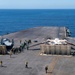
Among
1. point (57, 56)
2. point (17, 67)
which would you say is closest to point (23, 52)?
point (57, 56)

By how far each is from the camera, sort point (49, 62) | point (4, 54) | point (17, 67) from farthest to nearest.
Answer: point (4, 54), point (49, 62), point (17, 67)

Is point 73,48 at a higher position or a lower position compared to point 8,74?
higher

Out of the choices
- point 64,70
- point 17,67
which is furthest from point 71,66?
point 17,67

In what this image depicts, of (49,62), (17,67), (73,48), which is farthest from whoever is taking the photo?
(73,48)

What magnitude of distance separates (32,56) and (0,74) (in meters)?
18.7

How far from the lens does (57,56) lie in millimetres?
68625

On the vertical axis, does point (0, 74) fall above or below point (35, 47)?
below

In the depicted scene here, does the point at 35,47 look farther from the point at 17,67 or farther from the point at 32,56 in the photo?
the point at 17,67

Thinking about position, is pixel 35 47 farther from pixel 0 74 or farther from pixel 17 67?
pixel 0 74

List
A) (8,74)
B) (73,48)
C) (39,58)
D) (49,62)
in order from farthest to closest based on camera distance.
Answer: (73,48)
(39,58)
(49,62)
(8,74)

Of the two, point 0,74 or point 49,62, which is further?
point 49,62

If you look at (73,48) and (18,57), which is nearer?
(18,57)

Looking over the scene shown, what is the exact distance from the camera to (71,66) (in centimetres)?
5756

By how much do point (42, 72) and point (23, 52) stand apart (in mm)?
22979
